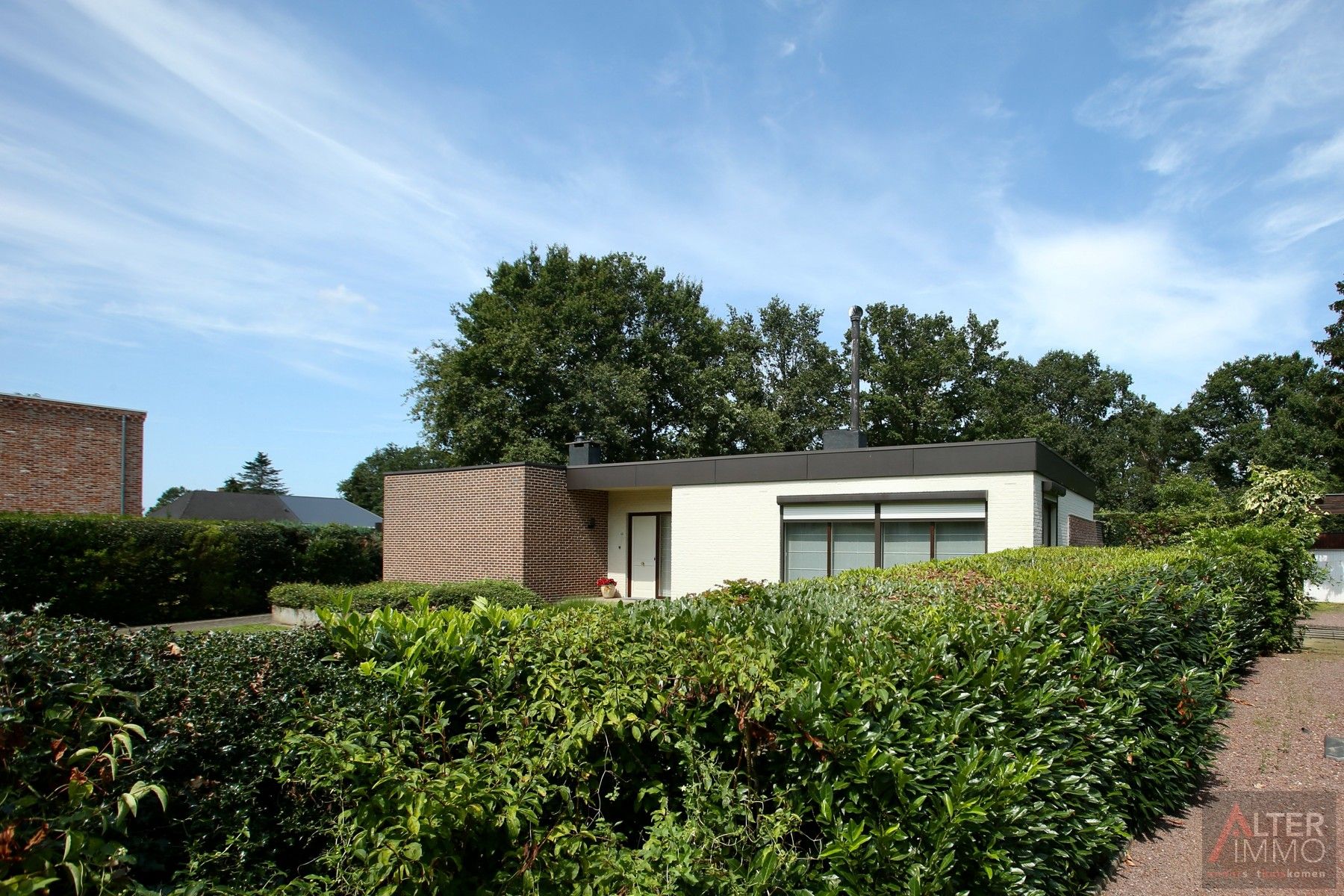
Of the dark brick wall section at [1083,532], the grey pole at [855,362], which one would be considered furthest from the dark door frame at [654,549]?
the dark brick wall section at [1083,532]

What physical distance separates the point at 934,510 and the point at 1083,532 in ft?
Result: 19.7

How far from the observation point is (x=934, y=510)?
536 inches

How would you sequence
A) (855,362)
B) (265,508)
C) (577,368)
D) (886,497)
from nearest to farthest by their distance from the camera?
1. (886,497)
2. (855,362)
3. (577,368)
4. (265,508)

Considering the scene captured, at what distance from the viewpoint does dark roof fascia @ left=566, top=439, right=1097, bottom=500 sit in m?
13.1

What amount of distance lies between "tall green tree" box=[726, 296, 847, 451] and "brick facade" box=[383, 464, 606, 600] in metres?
14.9

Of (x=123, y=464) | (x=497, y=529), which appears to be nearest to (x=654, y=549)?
(x=497, y=529)

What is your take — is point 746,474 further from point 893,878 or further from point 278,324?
point 893,878

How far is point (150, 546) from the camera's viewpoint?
672 inches

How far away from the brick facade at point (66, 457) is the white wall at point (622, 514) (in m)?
16.9

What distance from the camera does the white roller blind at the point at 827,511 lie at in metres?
14.4

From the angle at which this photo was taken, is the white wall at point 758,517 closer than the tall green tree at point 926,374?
Yes

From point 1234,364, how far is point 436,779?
182 ft

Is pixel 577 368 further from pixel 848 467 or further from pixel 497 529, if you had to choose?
pixel 848 467

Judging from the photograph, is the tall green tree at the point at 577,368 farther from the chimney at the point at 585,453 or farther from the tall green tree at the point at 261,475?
the tall green tree at the point at 261,475
